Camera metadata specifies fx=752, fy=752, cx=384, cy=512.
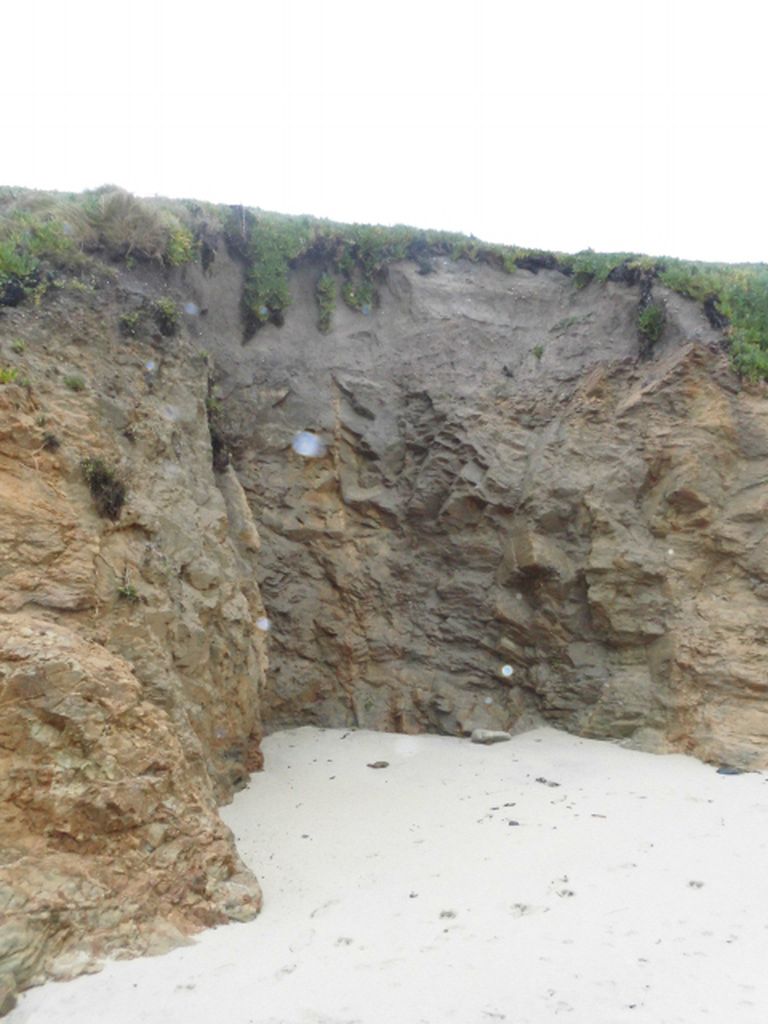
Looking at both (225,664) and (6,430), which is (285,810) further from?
(6,430)

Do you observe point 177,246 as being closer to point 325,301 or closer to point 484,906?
point 325,301

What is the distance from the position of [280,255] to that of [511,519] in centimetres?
605

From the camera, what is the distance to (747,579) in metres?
9.93

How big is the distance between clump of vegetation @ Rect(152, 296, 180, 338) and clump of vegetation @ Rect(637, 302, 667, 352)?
23.9ft

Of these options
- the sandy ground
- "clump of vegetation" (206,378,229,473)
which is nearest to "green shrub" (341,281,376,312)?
"clump of vegetation" (206,378,229,473)

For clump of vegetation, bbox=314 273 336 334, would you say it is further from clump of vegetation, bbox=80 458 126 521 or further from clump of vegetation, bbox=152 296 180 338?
clump of vegetation, bbox=80 458 126 521

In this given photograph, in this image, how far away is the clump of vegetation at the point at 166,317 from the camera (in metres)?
9.50

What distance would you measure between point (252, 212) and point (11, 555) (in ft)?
29.6

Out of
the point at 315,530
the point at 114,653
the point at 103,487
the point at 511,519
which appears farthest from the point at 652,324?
Answer: the point at 114,653

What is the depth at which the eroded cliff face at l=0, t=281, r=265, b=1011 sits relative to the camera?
5.11m

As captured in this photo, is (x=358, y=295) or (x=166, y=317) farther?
(x=358, y=295)

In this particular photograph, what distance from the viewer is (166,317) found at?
378 inches

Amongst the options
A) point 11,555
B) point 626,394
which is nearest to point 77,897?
point 11,555

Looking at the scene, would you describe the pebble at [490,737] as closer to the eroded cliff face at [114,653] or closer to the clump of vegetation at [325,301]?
the eroded cliff face at [114,653]
